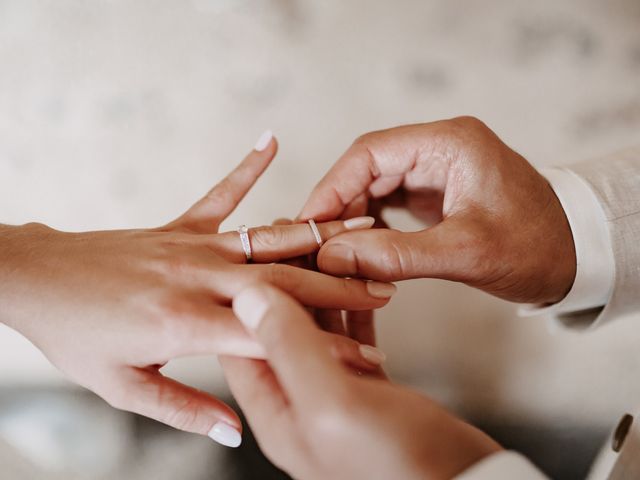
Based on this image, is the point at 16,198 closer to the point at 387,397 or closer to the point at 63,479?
the point at 63,479

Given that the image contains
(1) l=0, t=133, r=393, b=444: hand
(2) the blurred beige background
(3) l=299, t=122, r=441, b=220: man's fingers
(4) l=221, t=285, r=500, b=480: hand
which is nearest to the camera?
(4) l=221, t=285, r=500, b=480: hand

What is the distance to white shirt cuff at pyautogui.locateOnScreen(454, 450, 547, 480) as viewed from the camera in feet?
1.53

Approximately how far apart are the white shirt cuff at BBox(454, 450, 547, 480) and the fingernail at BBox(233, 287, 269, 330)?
26cm

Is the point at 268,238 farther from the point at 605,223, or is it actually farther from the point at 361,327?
the point at 605,223

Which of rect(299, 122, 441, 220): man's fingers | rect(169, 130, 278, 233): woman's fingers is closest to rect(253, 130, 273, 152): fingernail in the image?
rect(169, 130, 278, 233): woman's fingers

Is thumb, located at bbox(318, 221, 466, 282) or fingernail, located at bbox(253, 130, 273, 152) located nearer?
thumb, located at bbox(318, 221, 466, 282)

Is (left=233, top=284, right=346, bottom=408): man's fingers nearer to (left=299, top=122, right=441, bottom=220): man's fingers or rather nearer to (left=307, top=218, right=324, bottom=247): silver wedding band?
(left=307, top=218, right=324, bottom=247): silver wedding band

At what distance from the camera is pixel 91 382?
732 mm

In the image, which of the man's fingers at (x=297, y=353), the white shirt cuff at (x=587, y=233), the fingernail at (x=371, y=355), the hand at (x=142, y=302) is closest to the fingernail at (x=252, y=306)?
the man's fingers at (x=297, y=353)

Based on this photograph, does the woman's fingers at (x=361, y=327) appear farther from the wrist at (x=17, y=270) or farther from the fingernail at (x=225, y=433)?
the wrist at (x=17, y=270)

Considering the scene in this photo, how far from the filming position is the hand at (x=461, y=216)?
0.78m

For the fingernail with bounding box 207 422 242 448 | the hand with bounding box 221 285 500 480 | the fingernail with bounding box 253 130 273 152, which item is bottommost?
the fingernail with bounding box 207 422 242 448

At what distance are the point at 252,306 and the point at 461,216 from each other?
0.43m

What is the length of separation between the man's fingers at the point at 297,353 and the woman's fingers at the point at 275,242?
32cm
